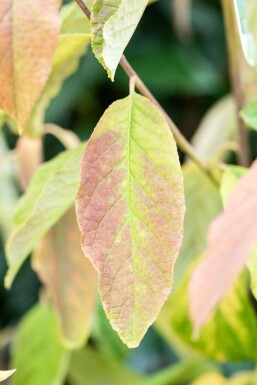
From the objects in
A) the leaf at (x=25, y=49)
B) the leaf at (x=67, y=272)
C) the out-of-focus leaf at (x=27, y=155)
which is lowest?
the leaf at (x=67, y=272)

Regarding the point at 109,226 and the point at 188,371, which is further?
the point at 188,371

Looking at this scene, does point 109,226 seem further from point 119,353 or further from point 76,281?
point 119,353

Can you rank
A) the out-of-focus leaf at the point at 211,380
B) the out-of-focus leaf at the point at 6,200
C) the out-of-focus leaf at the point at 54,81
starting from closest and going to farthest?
1. the out-of-focus leaf at the point at 54,81
2. the out-of-focus leaf at the point at 211,380
3. the out-of-focus leaf at the point at 6,200

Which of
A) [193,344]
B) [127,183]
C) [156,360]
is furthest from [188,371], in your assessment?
[127,183]

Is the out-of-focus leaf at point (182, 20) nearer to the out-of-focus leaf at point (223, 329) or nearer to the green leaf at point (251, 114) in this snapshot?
the out-of-focus leaf at point (223, 329)

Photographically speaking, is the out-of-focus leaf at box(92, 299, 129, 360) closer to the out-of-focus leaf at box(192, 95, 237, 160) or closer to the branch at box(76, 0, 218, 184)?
the out-of-focus leaf at box(192, 95, 237, 160)

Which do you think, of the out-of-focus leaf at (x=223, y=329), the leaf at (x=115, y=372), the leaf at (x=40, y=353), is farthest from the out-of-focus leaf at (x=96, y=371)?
the out-of-focus leaf at (x=223, y=329)
